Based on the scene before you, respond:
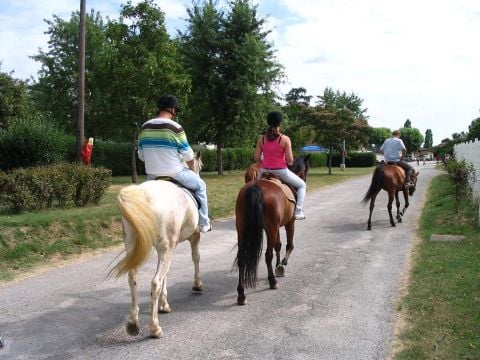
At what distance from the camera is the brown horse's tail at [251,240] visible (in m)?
→ 6.45

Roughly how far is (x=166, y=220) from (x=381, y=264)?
186 inches

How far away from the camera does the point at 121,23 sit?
79.2ft

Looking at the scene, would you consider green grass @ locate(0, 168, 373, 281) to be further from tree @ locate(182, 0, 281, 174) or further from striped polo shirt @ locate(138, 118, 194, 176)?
tree @ locate(182, 0, 281, 174)

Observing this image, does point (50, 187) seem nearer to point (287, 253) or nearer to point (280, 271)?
point (287, 253)

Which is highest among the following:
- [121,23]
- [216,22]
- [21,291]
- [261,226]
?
[216,22]

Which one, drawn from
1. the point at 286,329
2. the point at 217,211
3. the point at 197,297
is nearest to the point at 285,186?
the point at 197,297

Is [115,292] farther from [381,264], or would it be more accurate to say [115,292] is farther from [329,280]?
[381,264]


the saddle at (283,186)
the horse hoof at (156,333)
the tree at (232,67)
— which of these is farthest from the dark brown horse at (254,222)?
the tree at (232,67)

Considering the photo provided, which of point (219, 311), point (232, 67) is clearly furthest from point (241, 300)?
point (232, 67)

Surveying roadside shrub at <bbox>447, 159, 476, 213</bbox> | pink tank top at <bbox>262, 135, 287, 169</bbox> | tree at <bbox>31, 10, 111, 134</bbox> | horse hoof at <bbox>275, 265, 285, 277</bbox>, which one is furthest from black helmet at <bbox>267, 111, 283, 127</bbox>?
tree at <bbox>31, 10, 111, 134</bbox>

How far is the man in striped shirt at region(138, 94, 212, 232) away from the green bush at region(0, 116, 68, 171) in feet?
34.0

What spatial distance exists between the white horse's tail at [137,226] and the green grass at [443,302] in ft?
8.65

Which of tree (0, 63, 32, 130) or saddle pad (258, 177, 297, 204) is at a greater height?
tree (0, 63, 32, 130)

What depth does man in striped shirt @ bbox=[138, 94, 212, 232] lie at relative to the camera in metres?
5.96
